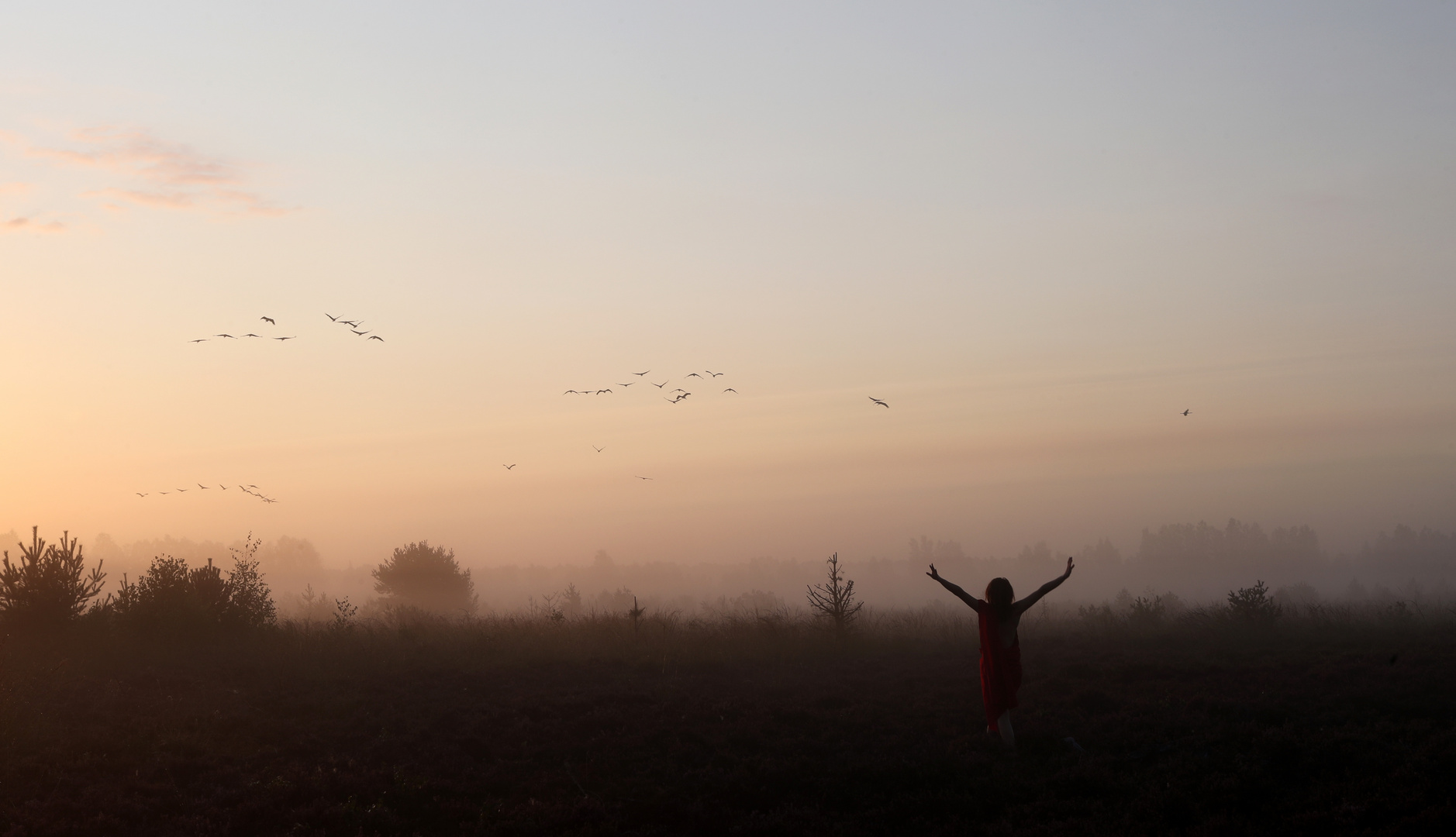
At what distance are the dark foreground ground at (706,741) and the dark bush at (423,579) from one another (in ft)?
88.4

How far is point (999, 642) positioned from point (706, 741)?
17.0ft

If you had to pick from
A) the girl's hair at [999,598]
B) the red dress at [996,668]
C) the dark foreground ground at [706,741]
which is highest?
the girl's hair at [999,598]

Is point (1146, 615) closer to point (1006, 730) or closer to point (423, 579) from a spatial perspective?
point (1006, 730)

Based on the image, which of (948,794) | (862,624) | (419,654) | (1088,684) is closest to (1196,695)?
(1088,684)

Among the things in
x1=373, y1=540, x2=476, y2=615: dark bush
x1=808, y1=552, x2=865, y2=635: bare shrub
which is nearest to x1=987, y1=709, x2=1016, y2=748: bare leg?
x1=808, y1=552, x2=865, y2=635: bare shrub

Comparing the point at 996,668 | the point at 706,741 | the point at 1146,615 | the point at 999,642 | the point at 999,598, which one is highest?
the point at 999,598

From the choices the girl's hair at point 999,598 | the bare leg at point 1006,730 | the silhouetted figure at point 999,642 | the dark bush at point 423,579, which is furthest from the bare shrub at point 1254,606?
the dark bush at point 423,579

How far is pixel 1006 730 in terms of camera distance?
1285 centimetres

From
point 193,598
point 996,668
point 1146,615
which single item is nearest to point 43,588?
point 193,598

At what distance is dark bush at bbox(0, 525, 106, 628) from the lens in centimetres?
1923

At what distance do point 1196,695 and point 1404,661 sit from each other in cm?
569

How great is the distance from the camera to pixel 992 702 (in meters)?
12.4

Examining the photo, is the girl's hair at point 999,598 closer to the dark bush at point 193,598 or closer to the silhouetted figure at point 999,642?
the silhouetted figure at point 999,642

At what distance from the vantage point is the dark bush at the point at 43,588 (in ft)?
63.1
